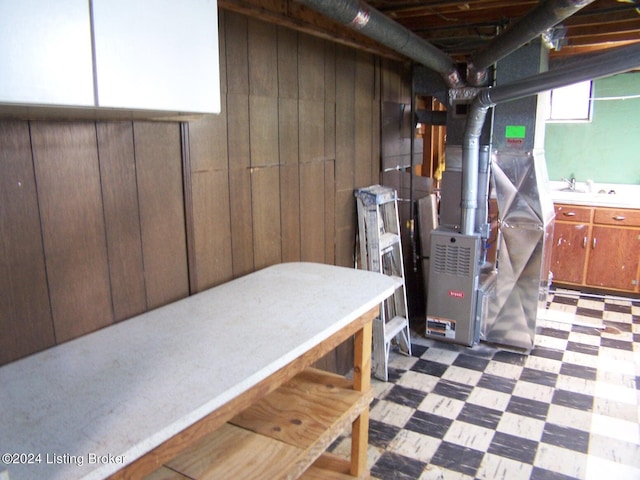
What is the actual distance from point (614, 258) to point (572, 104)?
5.10ft

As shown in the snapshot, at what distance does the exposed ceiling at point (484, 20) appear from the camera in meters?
2.76

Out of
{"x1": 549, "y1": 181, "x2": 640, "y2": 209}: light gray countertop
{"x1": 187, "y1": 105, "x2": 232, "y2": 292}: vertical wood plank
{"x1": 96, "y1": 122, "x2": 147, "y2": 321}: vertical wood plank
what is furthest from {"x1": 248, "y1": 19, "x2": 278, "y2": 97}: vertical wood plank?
{"x1": 549, "y1": 181, "x2": 640, "y2": 209}: light gray countertop

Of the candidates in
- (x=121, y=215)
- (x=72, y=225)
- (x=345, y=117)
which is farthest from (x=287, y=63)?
(x=72, y=225)

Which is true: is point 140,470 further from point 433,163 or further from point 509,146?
point 433,163

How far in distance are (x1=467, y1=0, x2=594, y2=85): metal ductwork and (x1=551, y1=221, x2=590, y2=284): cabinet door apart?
2078mm

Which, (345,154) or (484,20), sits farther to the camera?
(484,20)

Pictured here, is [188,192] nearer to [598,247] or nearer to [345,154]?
[345,154]

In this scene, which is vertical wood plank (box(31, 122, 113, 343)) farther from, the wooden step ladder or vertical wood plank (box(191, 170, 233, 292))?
the wooden step ladder

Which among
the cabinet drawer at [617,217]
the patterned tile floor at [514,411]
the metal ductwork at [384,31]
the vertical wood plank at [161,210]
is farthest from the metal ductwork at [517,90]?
the vertical wood plank at [161,210]

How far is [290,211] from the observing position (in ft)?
8.39

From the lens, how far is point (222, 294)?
1.89 meters

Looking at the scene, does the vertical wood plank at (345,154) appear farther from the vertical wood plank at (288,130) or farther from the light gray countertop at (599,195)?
the light gray countertop at (599,195)

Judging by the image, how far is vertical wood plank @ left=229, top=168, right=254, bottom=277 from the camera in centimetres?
216

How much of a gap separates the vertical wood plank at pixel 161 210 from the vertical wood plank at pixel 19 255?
1.22 ft
